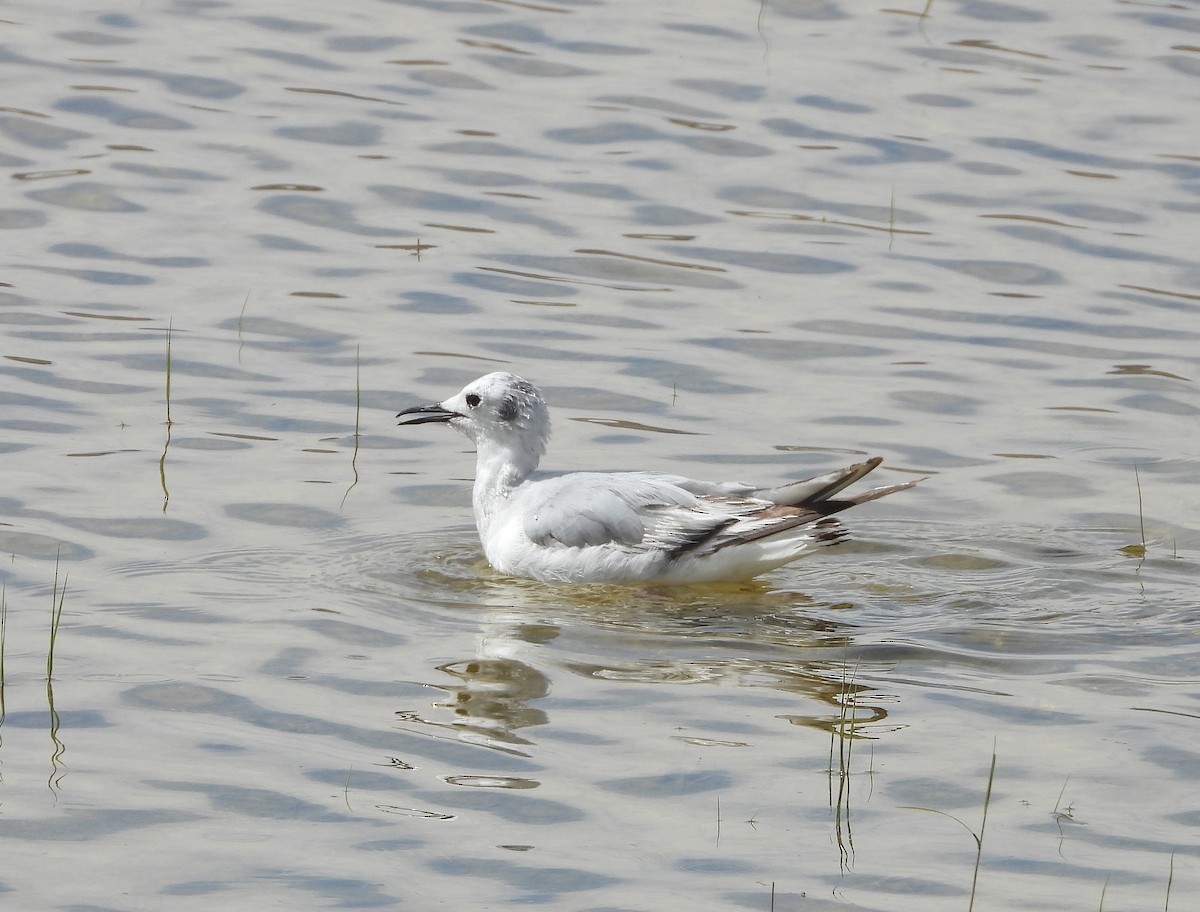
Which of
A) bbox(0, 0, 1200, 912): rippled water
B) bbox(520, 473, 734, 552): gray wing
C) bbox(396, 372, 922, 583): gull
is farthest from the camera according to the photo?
bbox(520, 473, 734, 552): gray wing

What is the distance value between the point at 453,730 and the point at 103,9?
11773mm

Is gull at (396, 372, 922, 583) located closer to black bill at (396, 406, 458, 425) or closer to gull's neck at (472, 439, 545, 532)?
gull's neck at (472, 439, 545, 532)

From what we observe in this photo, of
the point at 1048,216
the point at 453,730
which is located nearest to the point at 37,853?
the point at 453,730

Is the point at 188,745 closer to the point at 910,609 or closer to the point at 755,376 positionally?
the point at 910,609

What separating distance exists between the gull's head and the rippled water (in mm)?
488

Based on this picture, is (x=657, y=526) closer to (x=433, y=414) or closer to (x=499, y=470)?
(x=499, y=470)

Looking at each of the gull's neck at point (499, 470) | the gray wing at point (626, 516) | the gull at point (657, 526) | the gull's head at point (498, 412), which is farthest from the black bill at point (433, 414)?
the gray wing at point (626, 516)

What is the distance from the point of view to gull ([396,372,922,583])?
8.95 m

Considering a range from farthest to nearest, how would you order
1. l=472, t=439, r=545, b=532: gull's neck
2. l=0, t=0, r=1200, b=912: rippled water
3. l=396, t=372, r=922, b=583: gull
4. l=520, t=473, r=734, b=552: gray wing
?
1. l=472, t=439, r=545, b=532: gull's neck
2. l=520, t=473, r=734, b=552: gray wing
3. l=396, t=372, r=922, b=583: gull
4. l=0, t=0, r=1200, b=912: rippled water

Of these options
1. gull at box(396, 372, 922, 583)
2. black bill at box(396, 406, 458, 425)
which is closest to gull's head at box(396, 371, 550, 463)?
black bill at box(396, 406, 458, 425)

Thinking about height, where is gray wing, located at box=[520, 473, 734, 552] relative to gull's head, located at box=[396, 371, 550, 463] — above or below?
below

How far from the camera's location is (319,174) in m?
14.4

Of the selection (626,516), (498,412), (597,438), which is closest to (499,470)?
(498,412)

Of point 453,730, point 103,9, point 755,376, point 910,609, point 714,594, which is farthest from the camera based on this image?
point 103,9
